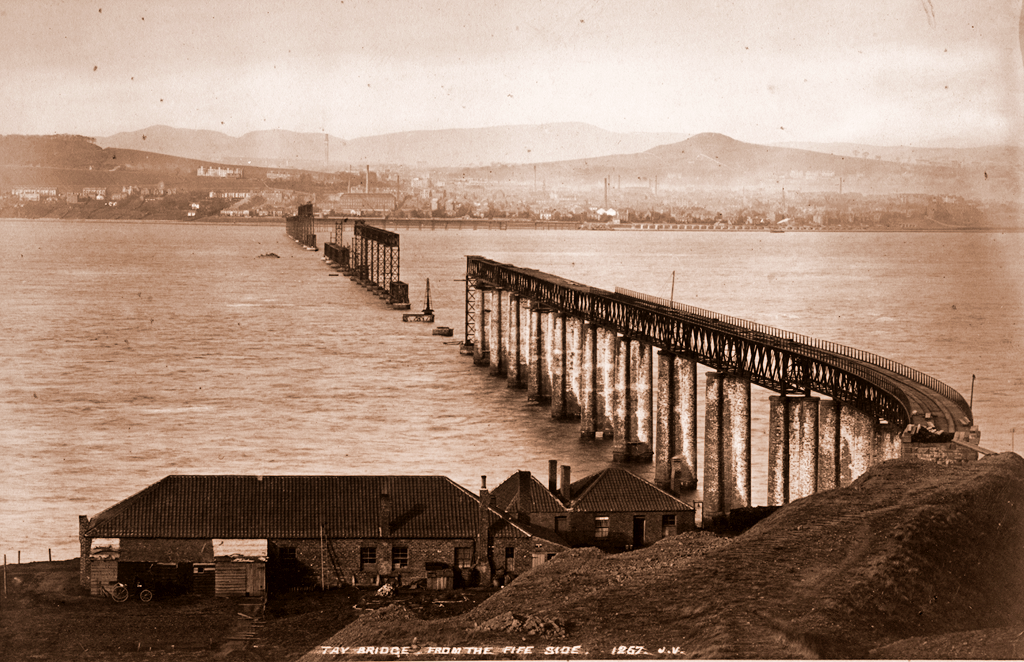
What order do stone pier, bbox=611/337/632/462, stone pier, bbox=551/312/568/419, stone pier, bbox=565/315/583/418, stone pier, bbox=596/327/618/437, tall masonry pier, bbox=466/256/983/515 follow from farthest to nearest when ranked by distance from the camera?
1. stone pier, bbox=551/312/568/419
2. stone pier, bbox=565/315/583/418
3. stone pier, bbox=596/327/618/437
4. stone pier, bbox=611/337/632/462
5. tall masonry pier, bbox=466/256/983/515

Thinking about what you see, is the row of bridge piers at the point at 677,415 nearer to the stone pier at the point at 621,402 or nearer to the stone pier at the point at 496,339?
the stone pier at the point at 621,402

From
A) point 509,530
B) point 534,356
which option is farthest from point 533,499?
point 534,356

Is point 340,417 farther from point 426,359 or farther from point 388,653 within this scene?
point 388,653

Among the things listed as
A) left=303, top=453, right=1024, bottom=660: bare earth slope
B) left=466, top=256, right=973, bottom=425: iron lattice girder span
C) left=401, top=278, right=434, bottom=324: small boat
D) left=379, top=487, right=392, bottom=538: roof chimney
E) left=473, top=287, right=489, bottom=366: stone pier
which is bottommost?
left=401, top=278, right=434, bottom=324: small boat

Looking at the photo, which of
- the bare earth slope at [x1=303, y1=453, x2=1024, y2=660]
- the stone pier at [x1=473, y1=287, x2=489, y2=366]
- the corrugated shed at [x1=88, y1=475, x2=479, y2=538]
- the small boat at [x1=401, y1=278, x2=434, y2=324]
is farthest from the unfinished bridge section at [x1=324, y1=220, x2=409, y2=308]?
the bare earth slope at [x1=303, y1=453, x2=1024, y2=660]

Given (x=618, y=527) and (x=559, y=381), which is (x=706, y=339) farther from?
(x=559, y=381)

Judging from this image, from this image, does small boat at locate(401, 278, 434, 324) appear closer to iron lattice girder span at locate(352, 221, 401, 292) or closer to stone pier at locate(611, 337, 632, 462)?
iron lattice girder span at locate(352, 221, 401, 292)
